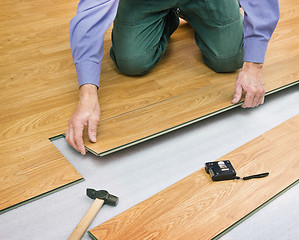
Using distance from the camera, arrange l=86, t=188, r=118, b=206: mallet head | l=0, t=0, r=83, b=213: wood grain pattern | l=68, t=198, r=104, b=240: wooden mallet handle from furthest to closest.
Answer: l=0, t=0, r=83, b=213: wood grain pattern < l=86, t=188, r=118, b=206: mallet head < l=68, t=198, r=104, b=240: wooden mallet handle

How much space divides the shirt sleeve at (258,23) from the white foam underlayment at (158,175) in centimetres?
34

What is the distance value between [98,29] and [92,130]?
1.66ft

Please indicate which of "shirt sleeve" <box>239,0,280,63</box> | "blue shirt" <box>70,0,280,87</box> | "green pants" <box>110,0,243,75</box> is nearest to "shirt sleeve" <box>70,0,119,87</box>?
"blue shirt" <box>70,0,280,87</box>

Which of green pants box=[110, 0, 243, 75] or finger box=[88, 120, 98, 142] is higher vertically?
green pants box=[110, 0, 243, 75]

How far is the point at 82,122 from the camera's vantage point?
5.45 feet

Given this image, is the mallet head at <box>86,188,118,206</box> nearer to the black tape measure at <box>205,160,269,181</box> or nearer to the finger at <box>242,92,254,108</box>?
the black tape measure at <box>205,160,269,181</box>

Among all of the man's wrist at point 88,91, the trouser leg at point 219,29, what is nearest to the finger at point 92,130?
the man's wrist at point 88,91

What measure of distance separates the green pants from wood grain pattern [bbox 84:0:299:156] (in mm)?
97

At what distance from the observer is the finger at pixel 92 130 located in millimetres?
1684

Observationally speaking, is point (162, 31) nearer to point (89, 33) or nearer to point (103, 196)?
point (89, 33)

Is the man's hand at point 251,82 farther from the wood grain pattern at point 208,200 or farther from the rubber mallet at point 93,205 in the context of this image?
the rubber mallet at point 93,205

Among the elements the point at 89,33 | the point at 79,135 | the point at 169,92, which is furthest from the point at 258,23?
the point at 79,135

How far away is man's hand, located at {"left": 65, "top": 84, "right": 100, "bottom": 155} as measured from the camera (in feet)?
5.41

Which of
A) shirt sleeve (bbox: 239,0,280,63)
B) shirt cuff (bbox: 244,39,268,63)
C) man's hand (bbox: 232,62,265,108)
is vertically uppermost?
shirt sleeve (bbox: 239,0,280,63)
